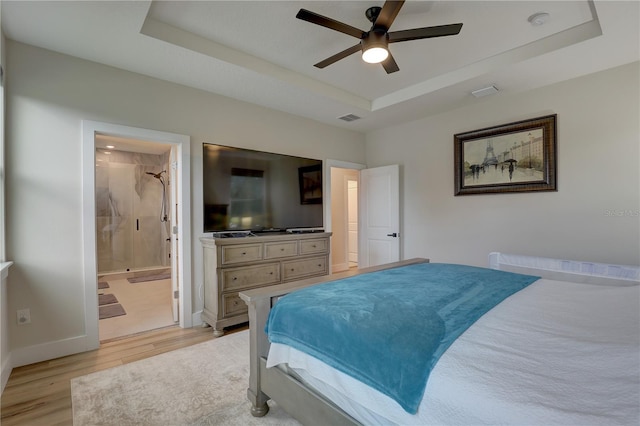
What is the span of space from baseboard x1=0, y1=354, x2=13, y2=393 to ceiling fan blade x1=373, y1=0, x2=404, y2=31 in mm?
3547

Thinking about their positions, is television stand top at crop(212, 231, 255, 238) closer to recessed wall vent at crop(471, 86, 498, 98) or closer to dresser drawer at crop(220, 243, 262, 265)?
dresser drawer at crop(220, 243, 262, 265)

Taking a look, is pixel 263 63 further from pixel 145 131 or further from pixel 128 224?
pixel 128 224

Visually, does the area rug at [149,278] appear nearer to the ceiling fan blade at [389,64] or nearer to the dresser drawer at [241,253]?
the dresser drawer at [241,253]

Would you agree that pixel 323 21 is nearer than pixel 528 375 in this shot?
No

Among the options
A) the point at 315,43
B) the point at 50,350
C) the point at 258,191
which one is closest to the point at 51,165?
the point at 50,350

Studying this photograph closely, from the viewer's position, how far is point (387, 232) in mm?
4711

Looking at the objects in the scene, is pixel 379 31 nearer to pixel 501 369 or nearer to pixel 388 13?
pixel 388 13

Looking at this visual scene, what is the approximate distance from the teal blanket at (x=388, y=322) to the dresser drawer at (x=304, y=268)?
5.61ft

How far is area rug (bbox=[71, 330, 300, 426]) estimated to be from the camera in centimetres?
179

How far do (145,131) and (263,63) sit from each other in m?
1.38

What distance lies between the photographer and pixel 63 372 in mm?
2365

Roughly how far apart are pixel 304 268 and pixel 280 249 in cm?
45

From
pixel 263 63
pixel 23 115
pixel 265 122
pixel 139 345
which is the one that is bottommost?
pixel 139 345

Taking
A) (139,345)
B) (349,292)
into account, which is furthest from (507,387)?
(139,345)
